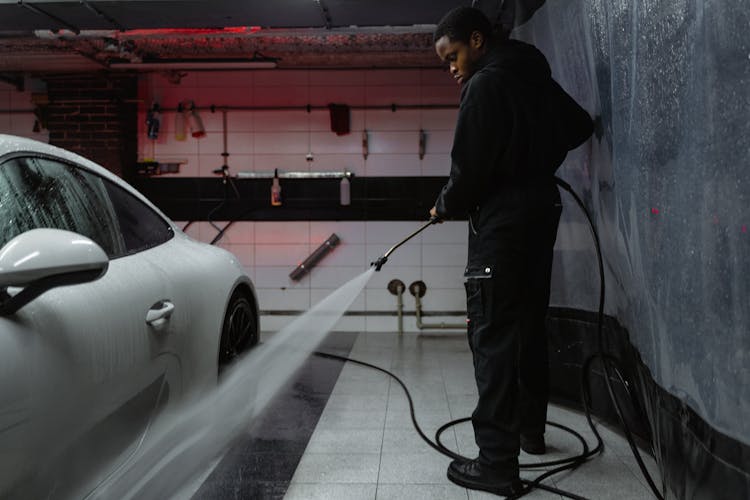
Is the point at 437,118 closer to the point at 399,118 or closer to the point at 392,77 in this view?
the point at 399,118

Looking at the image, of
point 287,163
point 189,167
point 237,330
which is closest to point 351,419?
point 237,330

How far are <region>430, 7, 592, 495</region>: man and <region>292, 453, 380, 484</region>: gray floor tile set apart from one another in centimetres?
41

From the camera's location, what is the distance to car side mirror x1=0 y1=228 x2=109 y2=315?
3.10ft

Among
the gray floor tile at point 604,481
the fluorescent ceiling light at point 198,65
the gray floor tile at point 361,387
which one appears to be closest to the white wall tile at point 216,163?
the fluorescent ceiling light at point 198,65

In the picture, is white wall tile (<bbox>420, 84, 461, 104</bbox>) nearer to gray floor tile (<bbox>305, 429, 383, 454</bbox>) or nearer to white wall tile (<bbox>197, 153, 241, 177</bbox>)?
white wall tile (<bbox>197, 153, 241, 177</bbox>)

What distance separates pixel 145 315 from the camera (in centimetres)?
141

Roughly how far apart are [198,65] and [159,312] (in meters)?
4.25

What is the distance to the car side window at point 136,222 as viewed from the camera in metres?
1.68

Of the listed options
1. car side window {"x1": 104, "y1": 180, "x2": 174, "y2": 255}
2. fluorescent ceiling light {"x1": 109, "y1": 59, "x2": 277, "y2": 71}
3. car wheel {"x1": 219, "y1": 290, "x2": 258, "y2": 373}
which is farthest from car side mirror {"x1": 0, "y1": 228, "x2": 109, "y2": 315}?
fluorescent ceiling light {"x1": 109, "y1": 59, "x2": 277, "y2": 71}

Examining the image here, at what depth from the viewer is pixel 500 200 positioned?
1.94m

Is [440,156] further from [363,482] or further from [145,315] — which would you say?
[145,315]

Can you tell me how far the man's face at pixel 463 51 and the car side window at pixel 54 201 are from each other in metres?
1.28

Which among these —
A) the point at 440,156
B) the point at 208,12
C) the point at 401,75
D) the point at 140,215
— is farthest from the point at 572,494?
the point at 401,75

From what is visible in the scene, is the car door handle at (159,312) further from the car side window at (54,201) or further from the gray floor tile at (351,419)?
the gray floor tile at (351,419)
